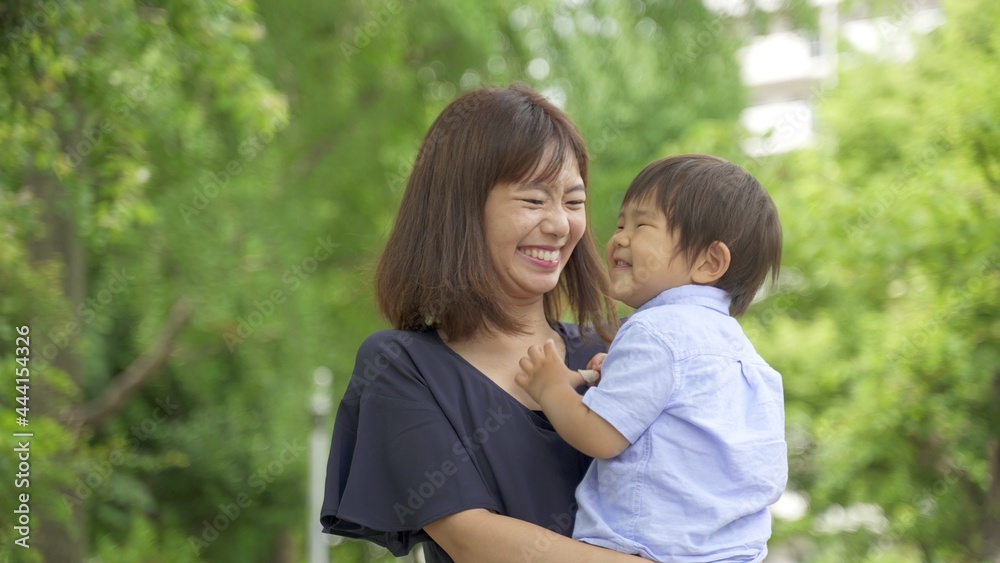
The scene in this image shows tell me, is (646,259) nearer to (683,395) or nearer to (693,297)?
(693,297)

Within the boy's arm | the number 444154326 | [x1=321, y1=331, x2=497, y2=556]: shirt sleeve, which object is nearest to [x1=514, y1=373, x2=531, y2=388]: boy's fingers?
the boy's arm

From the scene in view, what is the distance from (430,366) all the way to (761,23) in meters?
7.89

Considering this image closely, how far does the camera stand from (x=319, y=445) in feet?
29.2

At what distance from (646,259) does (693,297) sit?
0.34ft

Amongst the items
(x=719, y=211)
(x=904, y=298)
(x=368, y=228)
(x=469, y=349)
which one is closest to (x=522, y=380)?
(x=469, y=349)

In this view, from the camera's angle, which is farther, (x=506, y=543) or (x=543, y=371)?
(x=543, y=371)

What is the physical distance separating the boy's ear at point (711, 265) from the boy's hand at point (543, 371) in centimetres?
27

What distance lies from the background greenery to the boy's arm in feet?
12.6

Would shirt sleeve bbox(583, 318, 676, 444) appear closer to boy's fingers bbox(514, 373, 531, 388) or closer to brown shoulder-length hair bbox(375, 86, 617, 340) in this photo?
boy's fingers bbox(514, 373, 531, 388)

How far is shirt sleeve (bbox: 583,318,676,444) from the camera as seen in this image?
1.71m

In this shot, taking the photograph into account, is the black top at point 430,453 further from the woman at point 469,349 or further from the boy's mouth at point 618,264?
the boy's mouth at point 618,264

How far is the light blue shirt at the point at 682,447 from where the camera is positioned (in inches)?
67.5

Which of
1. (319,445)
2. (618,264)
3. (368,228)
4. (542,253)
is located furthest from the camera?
(368,228)

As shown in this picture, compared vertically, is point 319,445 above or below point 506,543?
below
